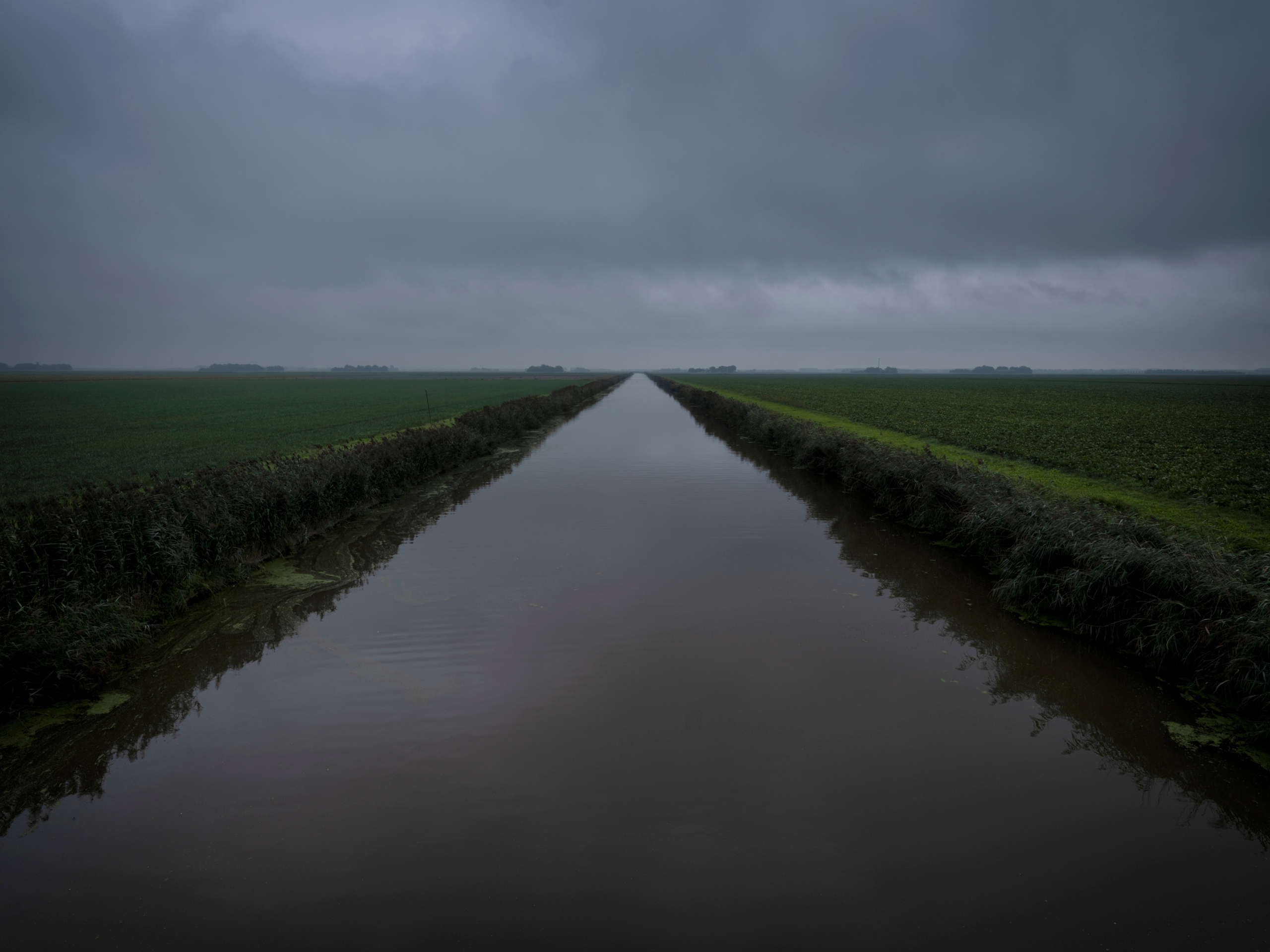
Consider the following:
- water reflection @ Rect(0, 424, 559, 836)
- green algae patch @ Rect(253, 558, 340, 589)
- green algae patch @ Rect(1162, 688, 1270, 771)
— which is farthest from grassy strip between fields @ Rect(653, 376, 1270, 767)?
green algae patch @ Rect(253, 558, 340, 589)

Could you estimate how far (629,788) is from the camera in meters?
4.17

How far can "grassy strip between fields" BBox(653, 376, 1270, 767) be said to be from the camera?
503cm

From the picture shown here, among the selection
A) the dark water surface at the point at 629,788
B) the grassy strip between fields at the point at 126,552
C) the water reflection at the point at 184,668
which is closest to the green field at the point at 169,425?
the grassy strip between fields at the point at 126,552

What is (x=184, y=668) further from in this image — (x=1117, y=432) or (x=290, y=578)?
(x=1117, y=432)

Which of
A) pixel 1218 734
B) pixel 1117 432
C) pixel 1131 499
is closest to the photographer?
pixel 1218 734

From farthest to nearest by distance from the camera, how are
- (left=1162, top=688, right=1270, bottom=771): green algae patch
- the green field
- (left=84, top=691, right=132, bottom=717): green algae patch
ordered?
1. the green field
2. (left=84, top=691, right=132, bottom=717): green algae patch
3. (left=1162, top=688, right=1270, bottom=771): green algae patch

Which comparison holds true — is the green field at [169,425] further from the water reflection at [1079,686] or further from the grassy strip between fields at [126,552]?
the water reflection at [1079,686]

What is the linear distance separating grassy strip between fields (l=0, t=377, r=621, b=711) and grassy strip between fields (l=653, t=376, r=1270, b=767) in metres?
10.2

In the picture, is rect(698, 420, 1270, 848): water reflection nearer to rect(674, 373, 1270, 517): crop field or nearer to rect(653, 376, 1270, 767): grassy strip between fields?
rect(653, 376, 1270, 767): grassy strip between fields

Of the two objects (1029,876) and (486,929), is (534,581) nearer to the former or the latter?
(486,929)

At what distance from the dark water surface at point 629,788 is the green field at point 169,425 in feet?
36.7

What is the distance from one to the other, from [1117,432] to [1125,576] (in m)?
19.9

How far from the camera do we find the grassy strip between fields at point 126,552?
5.35 metres

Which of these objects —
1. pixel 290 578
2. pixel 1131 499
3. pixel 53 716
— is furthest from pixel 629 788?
pixel 1131 499
